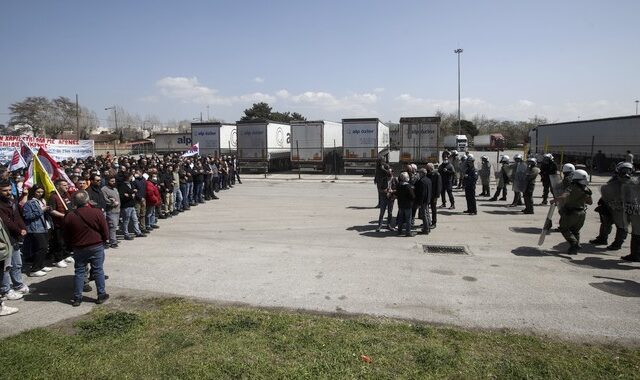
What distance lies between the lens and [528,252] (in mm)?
8852

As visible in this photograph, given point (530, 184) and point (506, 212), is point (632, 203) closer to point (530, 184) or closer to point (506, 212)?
point (530, 184)

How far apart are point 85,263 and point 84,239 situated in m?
0.42

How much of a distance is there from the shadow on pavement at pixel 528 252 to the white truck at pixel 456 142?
145 feet

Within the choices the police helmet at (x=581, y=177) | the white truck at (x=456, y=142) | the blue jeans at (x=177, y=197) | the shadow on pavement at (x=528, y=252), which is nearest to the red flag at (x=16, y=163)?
the blue jeans at (x=177, y=197)

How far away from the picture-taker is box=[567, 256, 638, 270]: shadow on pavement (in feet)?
25.2

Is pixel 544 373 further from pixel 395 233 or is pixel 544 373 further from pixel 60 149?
A: pixel 60 149

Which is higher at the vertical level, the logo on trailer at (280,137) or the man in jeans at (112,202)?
the logo on trailer at (280,137)

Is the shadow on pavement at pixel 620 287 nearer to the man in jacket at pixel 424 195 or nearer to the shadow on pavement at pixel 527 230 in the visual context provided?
the shadow on pavement at pixel 527 230

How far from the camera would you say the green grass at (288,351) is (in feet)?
13.8

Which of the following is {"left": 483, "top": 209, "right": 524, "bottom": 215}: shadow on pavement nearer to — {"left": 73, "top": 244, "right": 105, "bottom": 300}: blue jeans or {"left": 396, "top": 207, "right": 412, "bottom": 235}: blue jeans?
{"left": 396, "top": 207, "right": 412, "bottom": 235}: blue jeans

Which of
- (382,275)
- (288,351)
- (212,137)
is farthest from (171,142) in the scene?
(288,351)

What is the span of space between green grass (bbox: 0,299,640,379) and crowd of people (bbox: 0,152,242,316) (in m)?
1.17

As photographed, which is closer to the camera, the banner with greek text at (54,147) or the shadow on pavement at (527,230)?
the shadow on pavement at (527,230)

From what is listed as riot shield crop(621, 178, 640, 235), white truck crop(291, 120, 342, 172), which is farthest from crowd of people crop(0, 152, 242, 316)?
white truck crop(291, 120, 342, 172)
